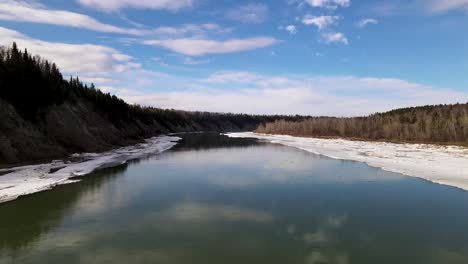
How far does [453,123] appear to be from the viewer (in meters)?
72.5

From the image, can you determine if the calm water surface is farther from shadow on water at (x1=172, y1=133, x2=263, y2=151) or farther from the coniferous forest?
shadow on water at (x1=172, y1=133, x2=263, y2=151)

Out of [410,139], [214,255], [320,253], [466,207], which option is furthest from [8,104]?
[410,139]

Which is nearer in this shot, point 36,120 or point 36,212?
point 36,212

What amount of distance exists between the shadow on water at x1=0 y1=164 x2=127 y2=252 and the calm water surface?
0.05 metres

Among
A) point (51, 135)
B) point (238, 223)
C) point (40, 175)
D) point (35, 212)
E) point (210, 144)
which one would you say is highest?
point (51, 135)

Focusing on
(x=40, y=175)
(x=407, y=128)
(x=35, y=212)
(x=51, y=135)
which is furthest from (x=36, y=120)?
(x=407, y=128)

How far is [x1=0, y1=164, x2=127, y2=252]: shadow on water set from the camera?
40.8 feet

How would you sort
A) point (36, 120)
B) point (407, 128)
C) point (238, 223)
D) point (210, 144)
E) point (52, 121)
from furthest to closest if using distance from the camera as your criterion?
1. point (407, 128)
2. point (210, 144)
3. point (52, 121)
4. point (36, 120)
5. point (238, 223)

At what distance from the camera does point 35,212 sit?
16.0 meters

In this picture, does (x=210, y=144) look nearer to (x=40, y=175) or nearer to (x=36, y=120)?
(x=36, y=120)

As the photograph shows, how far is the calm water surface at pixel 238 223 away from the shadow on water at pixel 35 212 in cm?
5

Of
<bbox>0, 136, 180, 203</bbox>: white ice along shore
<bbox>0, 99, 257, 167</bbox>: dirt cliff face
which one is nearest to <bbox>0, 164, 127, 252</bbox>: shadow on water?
<bbox>0, 136, 180, 203</bbox>: white ice along shore

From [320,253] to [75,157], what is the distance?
3372 centimetres

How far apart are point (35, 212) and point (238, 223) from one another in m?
9.91
